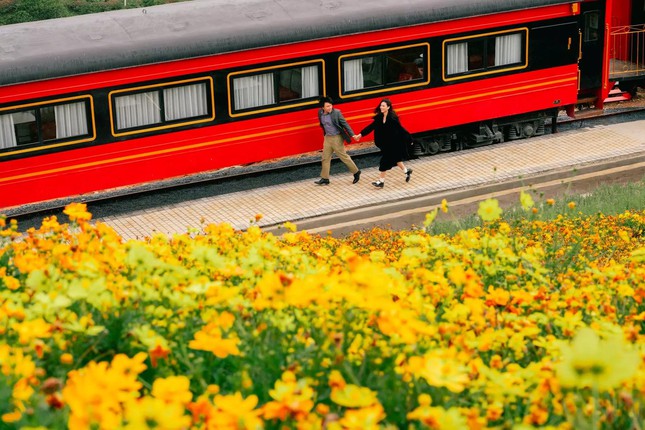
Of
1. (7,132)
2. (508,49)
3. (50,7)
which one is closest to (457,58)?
(508,49)

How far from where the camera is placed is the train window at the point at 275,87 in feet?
53.9

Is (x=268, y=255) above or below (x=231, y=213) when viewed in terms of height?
above

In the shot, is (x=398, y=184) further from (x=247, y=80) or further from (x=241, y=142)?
(x=247, y=80)

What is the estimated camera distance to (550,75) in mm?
19078

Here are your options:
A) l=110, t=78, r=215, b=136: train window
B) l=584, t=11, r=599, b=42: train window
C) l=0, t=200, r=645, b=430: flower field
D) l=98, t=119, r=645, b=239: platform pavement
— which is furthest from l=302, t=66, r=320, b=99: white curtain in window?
l=0, t=200, r=645, b=430: flower field

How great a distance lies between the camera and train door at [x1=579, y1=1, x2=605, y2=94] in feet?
64.2

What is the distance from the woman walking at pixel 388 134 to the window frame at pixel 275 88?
3.51ft

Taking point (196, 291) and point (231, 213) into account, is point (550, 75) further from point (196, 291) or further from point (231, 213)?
point (196, 291)

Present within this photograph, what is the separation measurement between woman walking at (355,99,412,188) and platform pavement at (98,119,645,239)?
53 centimetres

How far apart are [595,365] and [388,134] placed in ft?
42.0

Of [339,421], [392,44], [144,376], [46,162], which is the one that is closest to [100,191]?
[46,162]

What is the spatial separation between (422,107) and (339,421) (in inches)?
557

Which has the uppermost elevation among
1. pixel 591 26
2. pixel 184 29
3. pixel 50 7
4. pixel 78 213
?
pixel 78 213

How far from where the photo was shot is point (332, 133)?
54.2 ft
